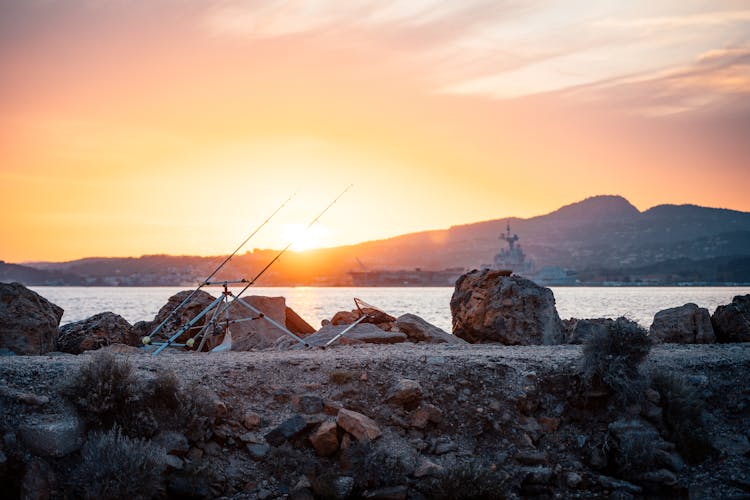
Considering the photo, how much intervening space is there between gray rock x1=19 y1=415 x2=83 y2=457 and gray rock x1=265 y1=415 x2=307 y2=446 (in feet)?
7.89

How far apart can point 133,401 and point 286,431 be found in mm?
2049

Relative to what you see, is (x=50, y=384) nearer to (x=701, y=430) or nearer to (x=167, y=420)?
(x=167, y=420)

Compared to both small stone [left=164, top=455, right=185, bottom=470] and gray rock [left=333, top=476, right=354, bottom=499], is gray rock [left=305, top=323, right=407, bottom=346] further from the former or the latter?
small stone [left=164, top=455, right=185, bottom=470]

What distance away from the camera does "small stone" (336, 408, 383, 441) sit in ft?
35.2

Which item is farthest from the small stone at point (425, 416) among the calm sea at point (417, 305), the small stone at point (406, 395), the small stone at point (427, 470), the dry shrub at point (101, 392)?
the calm sea at point (417, 305)

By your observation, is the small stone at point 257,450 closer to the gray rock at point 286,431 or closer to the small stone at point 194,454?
the gray rock at point 286,431

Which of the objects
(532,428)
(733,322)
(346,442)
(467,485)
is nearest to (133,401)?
(346,442)

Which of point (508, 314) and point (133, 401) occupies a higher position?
point (508, 314)

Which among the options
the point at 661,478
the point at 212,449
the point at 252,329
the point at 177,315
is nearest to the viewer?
the point at 212,449

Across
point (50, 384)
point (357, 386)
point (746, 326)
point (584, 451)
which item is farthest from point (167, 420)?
point (746, 326)

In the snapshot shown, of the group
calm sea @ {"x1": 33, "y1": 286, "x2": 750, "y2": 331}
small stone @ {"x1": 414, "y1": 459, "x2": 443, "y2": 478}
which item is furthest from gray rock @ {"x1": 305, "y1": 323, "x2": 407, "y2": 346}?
calm sea @ {"x1": 33, "y1": 286, "x2": 750, "y2": 331}

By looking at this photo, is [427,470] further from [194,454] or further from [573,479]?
[194,454]

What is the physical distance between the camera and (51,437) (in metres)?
9.84

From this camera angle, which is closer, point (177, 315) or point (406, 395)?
point (406, 395)
